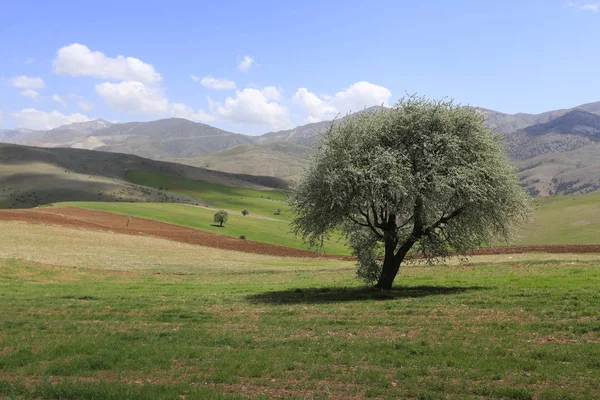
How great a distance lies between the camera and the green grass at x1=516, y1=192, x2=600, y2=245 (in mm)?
103125

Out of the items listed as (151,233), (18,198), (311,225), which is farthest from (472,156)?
(18,198)

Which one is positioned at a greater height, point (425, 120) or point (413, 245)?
point (425, 120)

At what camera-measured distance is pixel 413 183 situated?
28.6m

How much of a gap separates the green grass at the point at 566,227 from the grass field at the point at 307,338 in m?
70.9

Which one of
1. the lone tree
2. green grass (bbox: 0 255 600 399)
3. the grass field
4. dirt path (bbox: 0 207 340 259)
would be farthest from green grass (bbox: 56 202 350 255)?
green grass (bbox: 0 255 600 399)

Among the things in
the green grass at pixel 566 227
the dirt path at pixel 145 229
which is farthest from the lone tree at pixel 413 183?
the green grass at pixel 566 227

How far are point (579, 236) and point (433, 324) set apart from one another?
100216 mm

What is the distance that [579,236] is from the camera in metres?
104

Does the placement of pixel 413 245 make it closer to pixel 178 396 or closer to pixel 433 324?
pixel 433 324

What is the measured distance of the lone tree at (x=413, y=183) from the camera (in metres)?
28.5

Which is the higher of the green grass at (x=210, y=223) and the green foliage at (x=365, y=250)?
the green foliage at (x=365, y=250)

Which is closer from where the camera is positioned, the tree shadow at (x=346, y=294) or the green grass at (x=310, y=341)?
the green grass at (x=310, y=341)

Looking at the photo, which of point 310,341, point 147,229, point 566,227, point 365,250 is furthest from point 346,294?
point 566,227

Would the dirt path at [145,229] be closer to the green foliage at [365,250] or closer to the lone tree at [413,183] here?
the green foliage at [365,250]
